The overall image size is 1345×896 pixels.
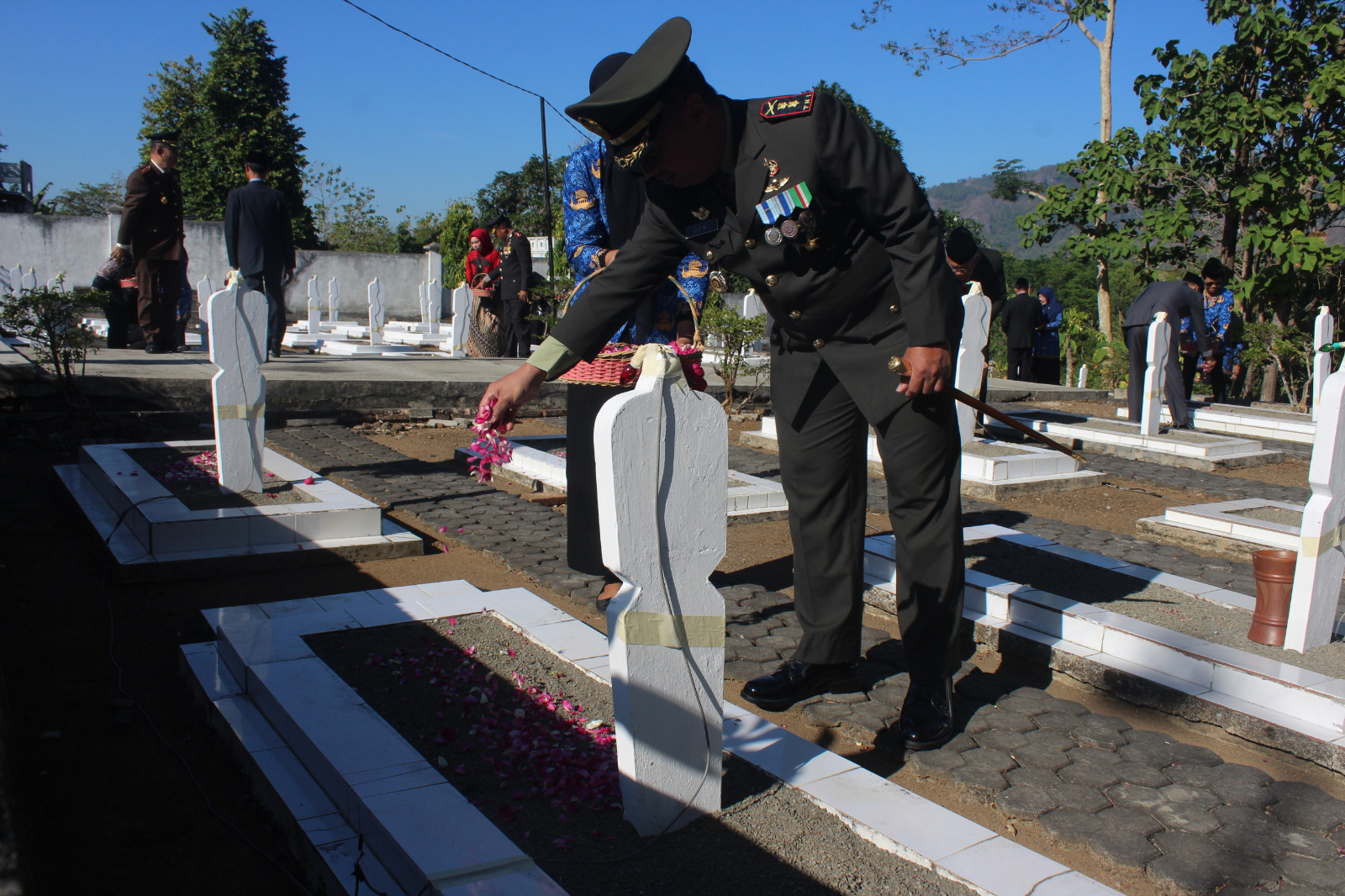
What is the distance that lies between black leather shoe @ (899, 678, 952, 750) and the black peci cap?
1788mm

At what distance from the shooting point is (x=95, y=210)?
6050cm

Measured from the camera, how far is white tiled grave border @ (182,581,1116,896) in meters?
2.03

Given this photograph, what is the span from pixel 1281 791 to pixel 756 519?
3.65 metres

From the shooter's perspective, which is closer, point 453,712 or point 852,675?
point 453,712

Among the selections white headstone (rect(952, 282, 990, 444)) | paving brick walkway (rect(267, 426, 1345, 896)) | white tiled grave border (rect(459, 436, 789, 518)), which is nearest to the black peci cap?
paving brick walkway (rect(267, 426, 1345, 896))

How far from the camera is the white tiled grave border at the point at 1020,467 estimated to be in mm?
7500

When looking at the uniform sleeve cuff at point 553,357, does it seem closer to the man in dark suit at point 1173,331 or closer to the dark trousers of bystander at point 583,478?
the dark trousers of bystander at point 583,478

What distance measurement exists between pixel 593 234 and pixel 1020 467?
4.89 m

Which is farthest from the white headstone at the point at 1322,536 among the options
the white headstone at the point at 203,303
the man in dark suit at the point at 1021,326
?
the white headstone at the point at 203,303

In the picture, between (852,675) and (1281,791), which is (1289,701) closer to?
Result: (1281,791)

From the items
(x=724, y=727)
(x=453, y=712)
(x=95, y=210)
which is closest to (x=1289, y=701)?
(x=724, y=727)

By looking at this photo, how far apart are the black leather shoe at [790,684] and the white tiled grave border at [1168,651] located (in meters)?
1.12

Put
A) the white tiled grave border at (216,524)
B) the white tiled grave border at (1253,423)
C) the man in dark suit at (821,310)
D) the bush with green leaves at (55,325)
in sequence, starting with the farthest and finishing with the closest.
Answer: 1. the white tiled grave border at (1253,423)
2. the bush with green leaves at (55,325)
3. the white tiled grave border at (216,524)
4. the man in dark suit at (821,310)

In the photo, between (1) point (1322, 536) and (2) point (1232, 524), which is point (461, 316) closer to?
(2) point (1232, 524)
